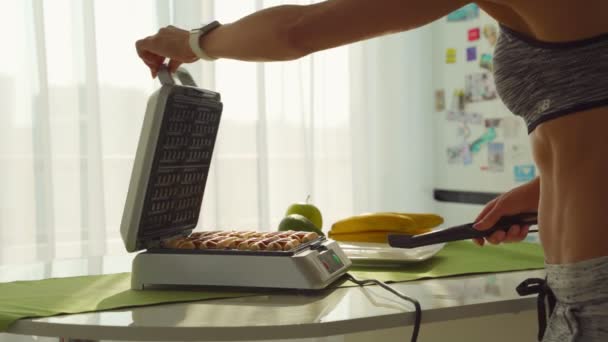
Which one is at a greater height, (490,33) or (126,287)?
(490,33)

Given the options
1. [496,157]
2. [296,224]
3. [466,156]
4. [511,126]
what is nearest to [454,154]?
[466,156]

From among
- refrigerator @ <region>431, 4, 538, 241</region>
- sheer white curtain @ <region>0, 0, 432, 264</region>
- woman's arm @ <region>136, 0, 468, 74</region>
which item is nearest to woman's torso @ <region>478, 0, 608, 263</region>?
woman's arm @ <region>136, 0, 468, 74</region>

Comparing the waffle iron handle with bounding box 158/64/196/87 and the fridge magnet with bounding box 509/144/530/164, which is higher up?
the waffle iron handle with bounding box 158/64/196/87

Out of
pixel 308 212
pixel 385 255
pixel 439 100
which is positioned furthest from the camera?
pixel 439 100

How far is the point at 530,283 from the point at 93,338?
60 centimetres

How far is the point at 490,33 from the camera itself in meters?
3.29

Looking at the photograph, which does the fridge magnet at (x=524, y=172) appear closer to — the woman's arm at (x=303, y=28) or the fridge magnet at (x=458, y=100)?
the fridge magnet at (x=458, y=100)

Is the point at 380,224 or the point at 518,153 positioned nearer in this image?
the point at 380,224

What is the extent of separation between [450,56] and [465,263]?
231 cm

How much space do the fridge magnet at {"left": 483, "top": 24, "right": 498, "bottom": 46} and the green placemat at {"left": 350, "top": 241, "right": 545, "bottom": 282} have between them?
184 centimetres

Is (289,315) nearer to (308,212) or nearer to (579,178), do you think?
(579,178)

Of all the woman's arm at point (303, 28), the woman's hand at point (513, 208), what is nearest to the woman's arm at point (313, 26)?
the woman's arm at point (303, 28)

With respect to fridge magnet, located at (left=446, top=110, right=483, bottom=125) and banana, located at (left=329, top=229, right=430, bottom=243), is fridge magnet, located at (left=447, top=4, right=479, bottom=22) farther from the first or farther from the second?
banana, located at (left=329, top=229, right=430, bottom=243)

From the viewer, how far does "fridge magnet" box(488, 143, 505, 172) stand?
10.8 ft
